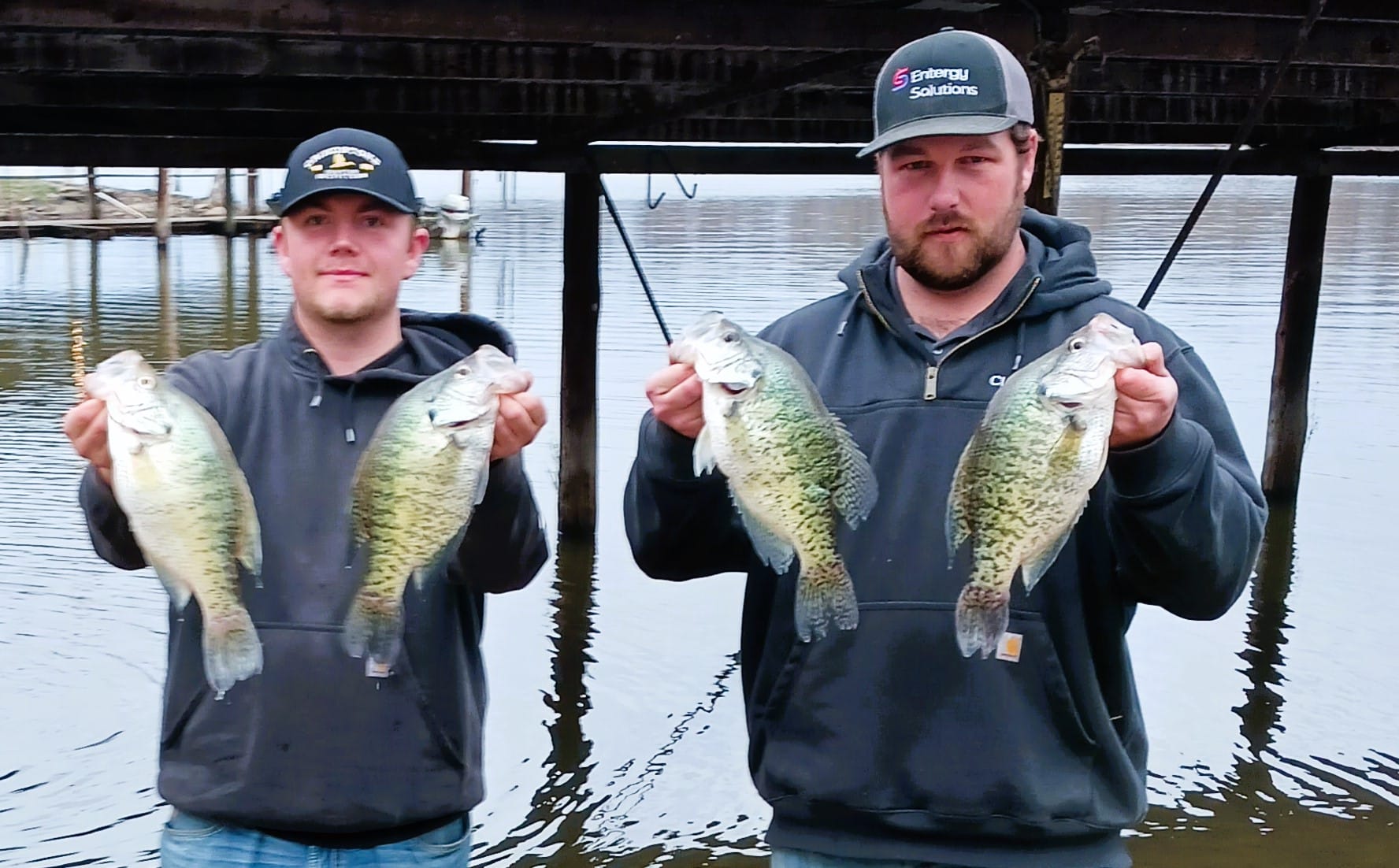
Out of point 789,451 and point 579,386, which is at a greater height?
point 789,451

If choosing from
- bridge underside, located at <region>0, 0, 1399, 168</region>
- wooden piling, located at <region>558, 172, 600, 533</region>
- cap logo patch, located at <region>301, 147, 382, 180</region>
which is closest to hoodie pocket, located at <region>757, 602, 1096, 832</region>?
cap logo patch, located at <region>301, 147, 382, 180</region>

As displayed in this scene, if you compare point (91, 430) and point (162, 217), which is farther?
point (162, 217)

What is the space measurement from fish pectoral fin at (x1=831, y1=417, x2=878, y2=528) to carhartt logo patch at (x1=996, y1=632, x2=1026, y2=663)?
1.22 ft

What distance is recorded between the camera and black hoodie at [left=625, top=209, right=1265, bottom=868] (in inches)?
116

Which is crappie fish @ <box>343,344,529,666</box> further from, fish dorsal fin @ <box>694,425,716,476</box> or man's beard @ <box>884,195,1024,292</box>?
man's beard @ <box>884,195,1024,292</box>

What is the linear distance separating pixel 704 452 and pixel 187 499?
1075 mm

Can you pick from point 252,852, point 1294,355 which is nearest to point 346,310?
point 252,852

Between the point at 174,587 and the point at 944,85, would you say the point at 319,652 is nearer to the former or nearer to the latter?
the point at 174,587

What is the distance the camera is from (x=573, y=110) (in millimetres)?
9664

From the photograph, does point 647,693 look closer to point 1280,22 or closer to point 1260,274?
point 1280,22

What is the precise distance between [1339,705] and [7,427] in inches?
476

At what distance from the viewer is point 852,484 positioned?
2963 mm

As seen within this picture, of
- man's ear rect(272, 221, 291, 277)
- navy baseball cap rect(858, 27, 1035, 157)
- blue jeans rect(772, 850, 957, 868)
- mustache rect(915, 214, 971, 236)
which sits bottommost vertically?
blue jeans rect(772, 850, 957, 868)

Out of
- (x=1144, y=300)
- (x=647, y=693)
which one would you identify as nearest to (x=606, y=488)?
(x=647, y=693)
